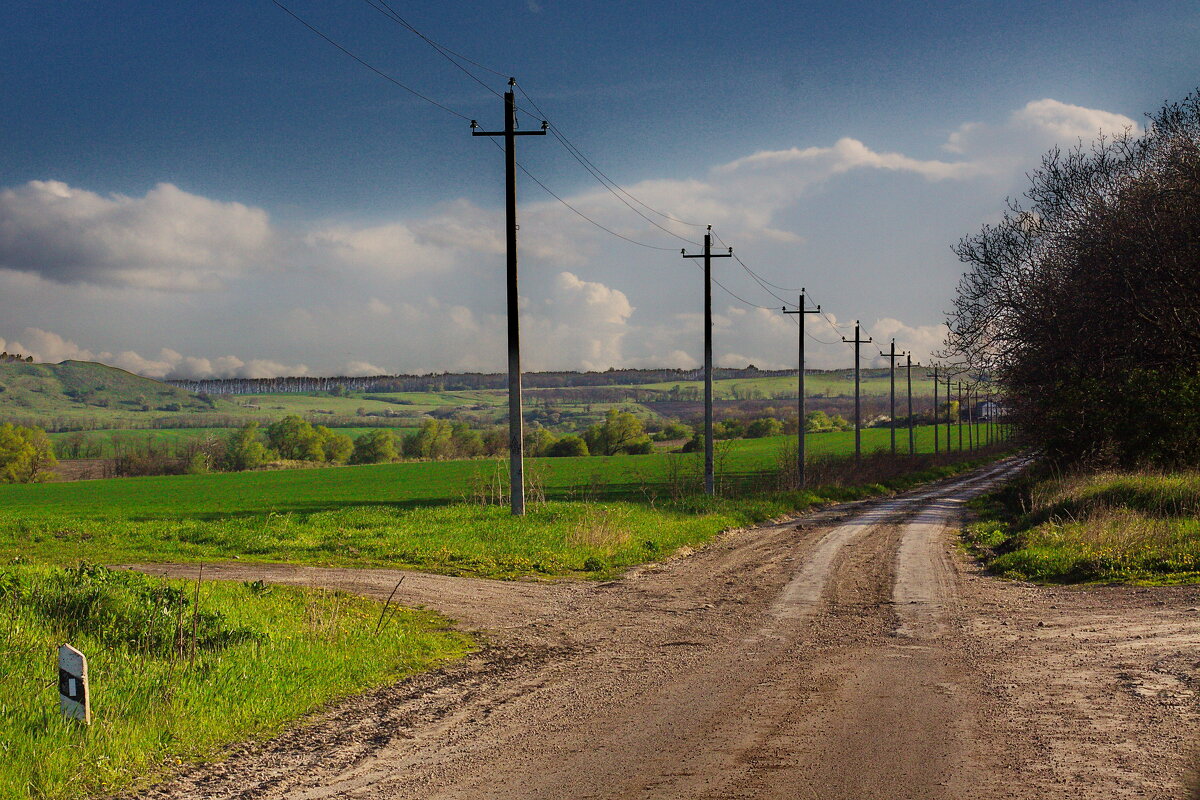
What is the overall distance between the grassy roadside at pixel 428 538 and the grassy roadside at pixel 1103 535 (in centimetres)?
677

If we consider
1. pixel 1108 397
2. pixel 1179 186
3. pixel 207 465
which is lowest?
pixel 207 465

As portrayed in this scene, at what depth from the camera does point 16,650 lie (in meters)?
8.06

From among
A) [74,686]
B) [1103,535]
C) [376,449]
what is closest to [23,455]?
[376,449]

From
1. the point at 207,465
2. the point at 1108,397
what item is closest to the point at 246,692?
the point at 1108,397

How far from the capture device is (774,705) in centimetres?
743

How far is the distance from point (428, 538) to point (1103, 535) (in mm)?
12993

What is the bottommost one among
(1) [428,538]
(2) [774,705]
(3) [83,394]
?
(1) [428,538]

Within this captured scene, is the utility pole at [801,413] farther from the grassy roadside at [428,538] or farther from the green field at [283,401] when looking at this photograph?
the green field at [283,401]

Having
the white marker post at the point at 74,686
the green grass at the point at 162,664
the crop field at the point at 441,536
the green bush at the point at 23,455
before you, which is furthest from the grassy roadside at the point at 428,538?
the green bush at the point at 23,455

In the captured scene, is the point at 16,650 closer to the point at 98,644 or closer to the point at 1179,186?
the point at 98,644

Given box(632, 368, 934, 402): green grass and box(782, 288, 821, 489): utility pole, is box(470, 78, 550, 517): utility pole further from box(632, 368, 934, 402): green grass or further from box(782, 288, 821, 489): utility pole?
box(632, 368, 934, 402): green grass

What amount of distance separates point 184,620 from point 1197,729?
9.52m

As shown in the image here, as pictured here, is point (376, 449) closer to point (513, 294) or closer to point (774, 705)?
point (513, 294)

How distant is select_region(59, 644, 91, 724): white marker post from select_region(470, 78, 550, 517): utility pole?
1466cm
